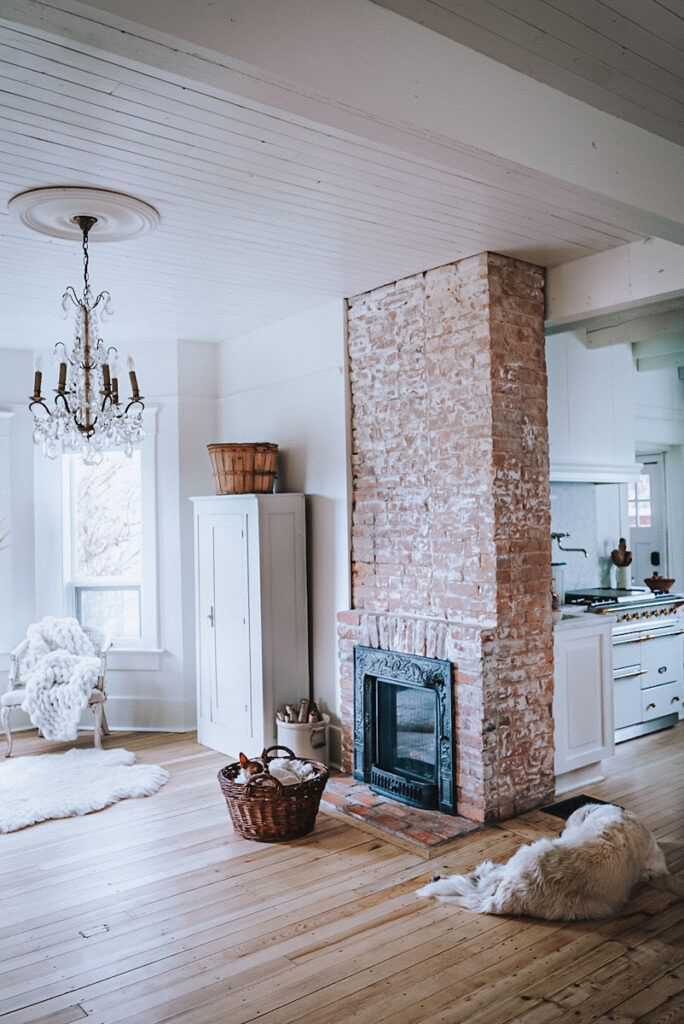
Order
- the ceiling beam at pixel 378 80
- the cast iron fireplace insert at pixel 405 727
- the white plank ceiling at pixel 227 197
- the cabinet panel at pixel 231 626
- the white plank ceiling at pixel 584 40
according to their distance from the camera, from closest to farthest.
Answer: the ceiling beam at pixel 378 80 < the white plank ceiling at pixel 584 40 < the white plank ceiling at pixel 227 197 < the cast iron fireplace insert at pixel 405 727 < the cabinet panel at pixel 231 626

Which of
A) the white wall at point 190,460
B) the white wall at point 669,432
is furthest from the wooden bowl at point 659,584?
the white wall at point 190,460

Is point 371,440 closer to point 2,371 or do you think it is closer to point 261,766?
point 261,766

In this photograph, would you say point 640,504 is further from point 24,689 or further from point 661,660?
point 24,689

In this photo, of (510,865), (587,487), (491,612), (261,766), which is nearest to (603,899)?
(510,865)

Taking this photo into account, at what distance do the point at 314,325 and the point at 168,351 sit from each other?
138cm

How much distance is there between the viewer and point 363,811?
13.1ft

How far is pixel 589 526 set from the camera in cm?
573

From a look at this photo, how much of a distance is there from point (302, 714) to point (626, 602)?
222cm

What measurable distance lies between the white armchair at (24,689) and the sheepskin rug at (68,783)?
0.79 feet

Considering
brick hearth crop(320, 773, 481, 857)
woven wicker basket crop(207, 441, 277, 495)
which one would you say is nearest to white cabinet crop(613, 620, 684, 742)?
brick hearth crop(320, 773, 481, 857)

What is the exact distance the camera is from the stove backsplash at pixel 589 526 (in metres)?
5.55

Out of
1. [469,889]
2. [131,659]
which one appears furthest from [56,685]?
[469,889]

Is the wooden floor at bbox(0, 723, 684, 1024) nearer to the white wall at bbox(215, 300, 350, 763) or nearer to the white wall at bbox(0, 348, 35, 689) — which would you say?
the white wall at bbox(215, 300, 350, 763)

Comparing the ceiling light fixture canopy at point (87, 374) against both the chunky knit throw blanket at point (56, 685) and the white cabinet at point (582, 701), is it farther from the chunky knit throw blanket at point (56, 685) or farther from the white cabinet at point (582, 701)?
the white cabinet at point (582, 701)
